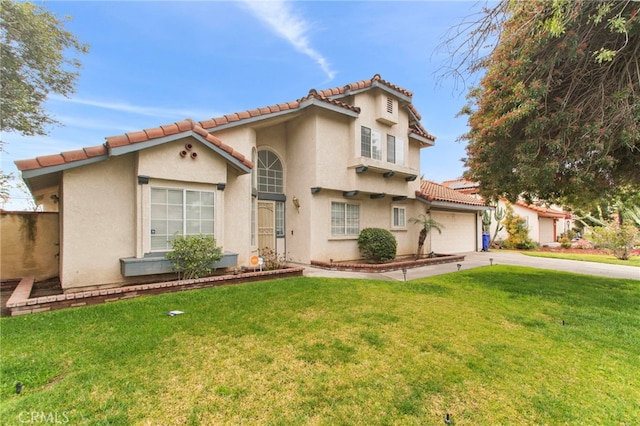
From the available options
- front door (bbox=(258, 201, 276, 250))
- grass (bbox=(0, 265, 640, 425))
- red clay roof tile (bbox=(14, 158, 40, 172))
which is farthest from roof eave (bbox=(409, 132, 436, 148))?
red clay roof tile (bbox=(14, 158, 40, 172))

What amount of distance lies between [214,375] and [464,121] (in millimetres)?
11188

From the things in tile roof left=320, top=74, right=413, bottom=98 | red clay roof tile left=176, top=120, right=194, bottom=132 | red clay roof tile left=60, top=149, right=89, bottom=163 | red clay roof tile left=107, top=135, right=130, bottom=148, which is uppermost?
tile roof left=320, top=74, right=413, bottom=98

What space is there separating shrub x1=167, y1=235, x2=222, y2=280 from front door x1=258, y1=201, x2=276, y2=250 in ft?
12.9

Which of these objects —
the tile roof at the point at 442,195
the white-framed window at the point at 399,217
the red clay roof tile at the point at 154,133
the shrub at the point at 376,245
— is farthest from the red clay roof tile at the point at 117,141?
the tile roof at the point at 442,195

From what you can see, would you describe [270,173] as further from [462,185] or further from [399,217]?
[462,185]

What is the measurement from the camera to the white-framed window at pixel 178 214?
818cm

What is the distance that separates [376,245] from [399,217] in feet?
13.5

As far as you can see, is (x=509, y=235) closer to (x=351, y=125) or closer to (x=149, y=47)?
(x=351, y=125)

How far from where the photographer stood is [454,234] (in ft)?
63.2

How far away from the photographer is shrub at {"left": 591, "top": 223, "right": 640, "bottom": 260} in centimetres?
1719

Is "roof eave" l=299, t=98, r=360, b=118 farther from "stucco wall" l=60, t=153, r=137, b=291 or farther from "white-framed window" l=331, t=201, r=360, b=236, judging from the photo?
"stucco wall" l=60, t=153, r=137, b=291

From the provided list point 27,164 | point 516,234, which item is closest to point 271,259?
point 27,164

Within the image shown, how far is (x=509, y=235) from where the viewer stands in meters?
23.9

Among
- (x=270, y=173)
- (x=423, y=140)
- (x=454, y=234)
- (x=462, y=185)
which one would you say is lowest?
(x=454, y=234)
